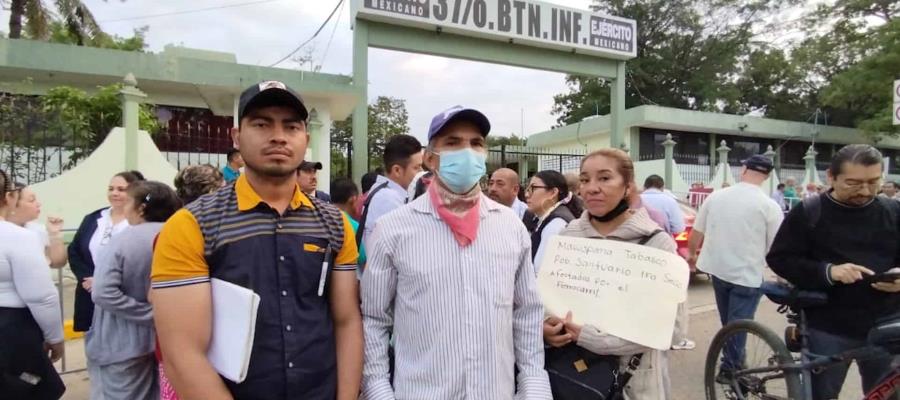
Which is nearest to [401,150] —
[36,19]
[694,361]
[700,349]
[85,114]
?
[694,361]

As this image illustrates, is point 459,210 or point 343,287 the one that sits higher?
point 459,210

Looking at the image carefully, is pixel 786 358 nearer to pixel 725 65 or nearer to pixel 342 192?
pixel 342 192

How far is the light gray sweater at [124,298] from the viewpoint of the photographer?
2.69 meters

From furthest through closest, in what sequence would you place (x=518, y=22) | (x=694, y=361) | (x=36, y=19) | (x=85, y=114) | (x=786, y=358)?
(x=36, y=19), (x=518, y=22), (x=85, y=114), (x=694, y=361), (x=786, y=358)

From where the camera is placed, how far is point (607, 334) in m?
1.95

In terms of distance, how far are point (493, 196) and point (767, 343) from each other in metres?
2.34

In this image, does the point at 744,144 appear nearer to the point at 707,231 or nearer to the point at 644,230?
the point at 707,231

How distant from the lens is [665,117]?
23.1 metres

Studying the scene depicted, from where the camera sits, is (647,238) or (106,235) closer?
(647,238)

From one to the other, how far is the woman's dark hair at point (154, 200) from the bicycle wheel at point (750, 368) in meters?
3.52

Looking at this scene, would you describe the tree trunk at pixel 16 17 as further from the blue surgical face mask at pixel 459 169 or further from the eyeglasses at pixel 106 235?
the blue surgical face mask at pixel 459 169

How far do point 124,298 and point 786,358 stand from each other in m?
3.61

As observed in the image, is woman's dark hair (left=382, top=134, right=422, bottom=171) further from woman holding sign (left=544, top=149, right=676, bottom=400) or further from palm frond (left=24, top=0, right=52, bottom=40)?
palm frond (left=24, top=0, right=52, bottom=40)

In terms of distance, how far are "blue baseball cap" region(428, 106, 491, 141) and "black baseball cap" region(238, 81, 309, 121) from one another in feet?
1.54
